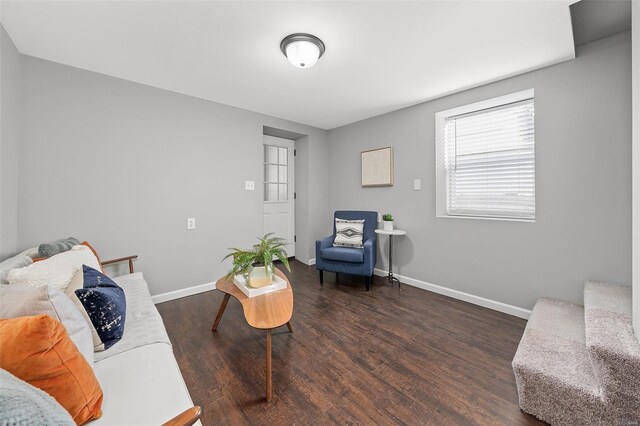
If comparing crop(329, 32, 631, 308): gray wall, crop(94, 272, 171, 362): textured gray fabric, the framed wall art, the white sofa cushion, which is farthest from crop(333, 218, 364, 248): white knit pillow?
the white sofa cushion

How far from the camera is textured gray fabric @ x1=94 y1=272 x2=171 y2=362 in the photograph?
133cm

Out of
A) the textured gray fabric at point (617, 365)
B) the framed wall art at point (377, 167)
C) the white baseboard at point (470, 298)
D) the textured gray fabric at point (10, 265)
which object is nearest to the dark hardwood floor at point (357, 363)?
the white baseboard at point (470, 298)

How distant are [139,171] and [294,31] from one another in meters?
2.14

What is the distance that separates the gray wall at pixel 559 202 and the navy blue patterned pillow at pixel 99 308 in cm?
310

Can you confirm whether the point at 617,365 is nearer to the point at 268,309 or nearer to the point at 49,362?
the point at 268,309

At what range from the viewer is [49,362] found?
0.78 m

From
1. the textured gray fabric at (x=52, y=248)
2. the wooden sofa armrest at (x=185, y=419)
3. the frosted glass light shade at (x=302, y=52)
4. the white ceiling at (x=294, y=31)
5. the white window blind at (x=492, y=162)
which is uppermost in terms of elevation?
the white ceiling at (x=294, y=31)

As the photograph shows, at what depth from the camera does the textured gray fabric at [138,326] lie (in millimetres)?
1325

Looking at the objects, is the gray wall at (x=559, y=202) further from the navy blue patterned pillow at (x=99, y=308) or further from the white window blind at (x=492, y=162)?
the navy blue patterned pillow at (x=99, y=308)

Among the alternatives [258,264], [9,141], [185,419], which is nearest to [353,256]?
[258,264]

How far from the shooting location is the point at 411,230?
11.2ft

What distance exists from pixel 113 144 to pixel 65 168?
0.44 m

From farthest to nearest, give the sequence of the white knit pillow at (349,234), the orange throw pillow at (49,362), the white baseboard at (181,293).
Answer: the white knit pillow at (349,234) → the white baseboard at (181,293) → the orange throw pillow at (49,362)

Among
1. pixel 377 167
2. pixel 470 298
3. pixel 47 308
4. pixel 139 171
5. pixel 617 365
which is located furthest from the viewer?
pixel 377 167
